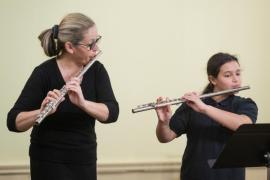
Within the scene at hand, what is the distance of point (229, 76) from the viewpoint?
1.73 meters

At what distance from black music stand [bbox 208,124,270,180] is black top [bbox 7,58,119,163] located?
1.43ft

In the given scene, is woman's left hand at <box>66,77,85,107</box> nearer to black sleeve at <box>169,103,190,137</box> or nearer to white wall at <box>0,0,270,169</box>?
black sleeve at <box>169,103,190,137</box>

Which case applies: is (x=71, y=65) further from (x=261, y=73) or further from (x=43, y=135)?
(x=261, y=73)

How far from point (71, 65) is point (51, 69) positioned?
8 centimetres

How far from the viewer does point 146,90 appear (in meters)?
2.34

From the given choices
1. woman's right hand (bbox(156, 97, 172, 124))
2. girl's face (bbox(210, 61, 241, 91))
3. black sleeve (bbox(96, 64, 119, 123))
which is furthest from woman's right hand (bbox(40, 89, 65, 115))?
girl's face (bbox(210, 61, 241, 91))

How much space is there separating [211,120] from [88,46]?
64cm

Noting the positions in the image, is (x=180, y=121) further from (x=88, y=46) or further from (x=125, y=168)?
(x=125, y=168)

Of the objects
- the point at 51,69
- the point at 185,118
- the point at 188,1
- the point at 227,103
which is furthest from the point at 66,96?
the point at 188,1

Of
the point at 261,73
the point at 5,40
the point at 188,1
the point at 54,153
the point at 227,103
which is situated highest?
the point at 188,1

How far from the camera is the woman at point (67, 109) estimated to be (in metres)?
1.39

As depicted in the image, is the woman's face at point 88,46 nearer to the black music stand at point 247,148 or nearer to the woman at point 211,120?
the woman at point 211,120

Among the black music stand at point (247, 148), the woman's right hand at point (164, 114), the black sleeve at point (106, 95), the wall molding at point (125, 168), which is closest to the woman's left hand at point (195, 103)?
the woman's right hand at point (164, 114)

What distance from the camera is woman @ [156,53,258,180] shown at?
1623 mm
